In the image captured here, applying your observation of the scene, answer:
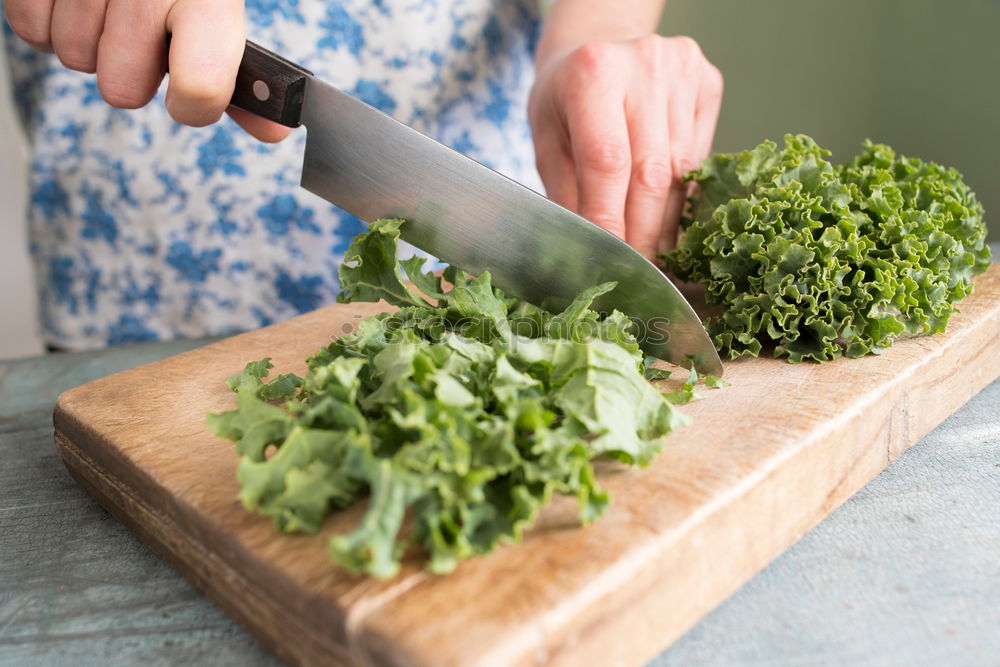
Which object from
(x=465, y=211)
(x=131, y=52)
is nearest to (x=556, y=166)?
(x=465, y=211)

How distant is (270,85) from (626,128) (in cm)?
101

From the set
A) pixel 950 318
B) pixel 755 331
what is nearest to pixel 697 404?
pixel 755 331

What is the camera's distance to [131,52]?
76.0 inches

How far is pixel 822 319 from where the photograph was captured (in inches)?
72.9

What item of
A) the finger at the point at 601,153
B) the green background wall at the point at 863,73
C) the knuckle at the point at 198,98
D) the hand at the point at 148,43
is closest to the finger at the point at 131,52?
the hand at the point at 148,43

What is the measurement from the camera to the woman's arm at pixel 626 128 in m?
2.32

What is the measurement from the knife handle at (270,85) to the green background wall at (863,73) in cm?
406

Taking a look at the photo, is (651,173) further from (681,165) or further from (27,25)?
(27,25)

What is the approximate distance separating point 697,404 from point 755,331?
316 millimetres

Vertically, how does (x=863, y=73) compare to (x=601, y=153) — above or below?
above

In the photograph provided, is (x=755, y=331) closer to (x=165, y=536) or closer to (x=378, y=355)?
(x=378, y=355)

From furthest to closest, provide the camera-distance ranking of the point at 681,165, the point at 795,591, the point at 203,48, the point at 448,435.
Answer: the point at 681,165 → the point at 203,48 → the point at 795,591 → the point at 448,435

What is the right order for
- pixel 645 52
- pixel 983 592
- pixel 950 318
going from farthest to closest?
pixel 645 52, pixel 950 318, pixel 983 592

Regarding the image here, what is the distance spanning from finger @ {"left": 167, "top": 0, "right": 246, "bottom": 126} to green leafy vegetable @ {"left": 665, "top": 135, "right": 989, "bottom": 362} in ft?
3.98
